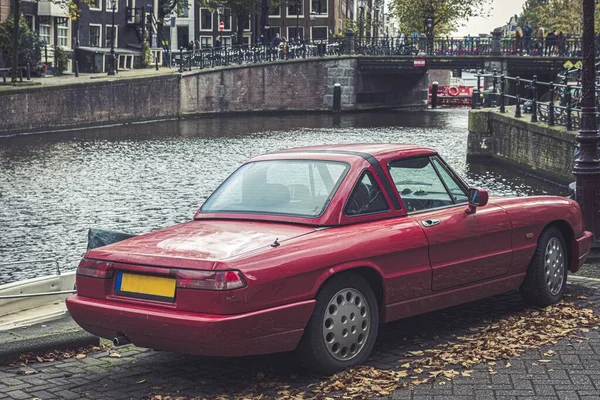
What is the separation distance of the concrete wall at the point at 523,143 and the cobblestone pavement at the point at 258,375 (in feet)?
53.0

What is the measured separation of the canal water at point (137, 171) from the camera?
65.1 ft

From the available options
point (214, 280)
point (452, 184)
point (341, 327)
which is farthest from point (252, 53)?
point (214, 280)

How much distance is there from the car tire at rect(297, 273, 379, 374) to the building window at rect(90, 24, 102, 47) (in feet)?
189

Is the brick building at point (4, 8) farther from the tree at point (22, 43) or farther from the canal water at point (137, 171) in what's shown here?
the canal water at point (137, 171)

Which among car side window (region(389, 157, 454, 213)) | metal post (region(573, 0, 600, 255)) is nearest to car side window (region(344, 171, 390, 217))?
car side window (region(389, 157, 454, 213))

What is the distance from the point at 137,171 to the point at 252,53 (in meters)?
33.4

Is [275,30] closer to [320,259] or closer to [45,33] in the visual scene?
[45,33]

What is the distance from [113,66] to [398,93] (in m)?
21.6

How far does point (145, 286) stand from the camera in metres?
6.62

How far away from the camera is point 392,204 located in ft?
24.9

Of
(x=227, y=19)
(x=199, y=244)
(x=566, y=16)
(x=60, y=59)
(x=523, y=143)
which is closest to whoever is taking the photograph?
(x=199, y=244)

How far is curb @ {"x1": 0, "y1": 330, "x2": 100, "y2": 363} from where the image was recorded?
284 inches

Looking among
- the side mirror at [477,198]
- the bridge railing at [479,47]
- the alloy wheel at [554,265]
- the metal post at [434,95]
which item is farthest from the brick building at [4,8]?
the side mirror at [477,198]

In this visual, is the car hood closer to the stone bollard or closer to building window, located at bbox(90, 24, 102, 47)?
building window, located at bbox(90, 24, 102, 47)
